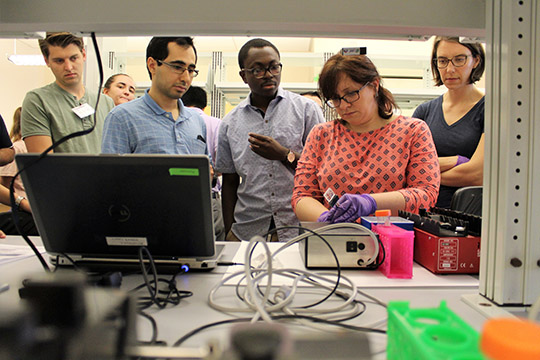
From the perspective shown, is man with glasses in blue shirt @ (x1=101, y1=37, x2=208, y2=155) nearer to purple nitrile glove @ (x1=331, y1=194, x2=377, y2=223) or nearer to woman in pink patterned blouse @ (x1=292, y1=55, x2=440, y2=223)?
woman in pink patterned blouse @ (x1=292, y1=55, x2=440, y2=223)

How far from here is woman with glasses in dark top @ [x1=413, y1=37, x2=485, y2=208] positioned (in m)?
1.68

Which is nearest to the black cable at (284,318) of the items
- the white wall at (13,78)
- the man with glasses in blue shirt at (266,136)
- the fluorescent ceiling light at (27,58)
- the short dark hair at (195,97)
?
the man with glasses in blue shirt at (266,136)

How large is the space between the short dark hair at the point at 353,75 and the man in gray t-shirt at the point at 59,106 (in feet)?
4.41

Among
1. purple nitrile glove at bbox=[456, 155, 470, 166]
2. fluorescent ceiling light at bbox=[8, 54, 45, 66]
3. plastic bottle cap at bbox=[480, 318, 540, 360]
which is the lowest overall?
plastic bottle cap at bbox=[480, 318, 540, 360]

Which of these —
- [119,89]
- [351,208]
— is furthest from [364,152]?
[119,89]

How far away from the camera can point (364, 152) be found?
4.76 ft

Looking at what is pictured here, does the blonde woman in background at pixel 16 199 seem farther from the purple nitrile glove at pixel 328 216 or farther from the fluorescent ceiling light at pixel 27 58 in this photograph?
the purple nitrile glove at pixel 328 216

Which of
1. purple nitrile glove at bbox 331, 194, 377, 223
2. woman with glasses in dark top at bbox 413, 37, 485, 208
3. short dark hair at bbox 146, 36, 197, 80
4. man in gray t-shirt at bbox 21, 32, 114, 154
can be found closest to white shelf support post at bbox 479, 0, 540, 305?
purple nitrile glove at bbox 331, 194, 377, 223

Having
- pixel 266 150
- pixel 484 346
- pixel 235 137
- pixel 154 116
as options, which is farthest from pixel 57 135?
pixel 484 346

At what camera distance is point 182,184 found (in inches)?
28.8

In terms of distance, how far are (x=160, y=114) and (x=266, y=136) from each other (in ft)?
1.70

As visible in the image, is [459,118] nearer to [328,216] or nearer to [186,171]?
[328,216]

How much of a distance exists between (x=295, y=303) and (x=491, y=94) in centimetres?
54

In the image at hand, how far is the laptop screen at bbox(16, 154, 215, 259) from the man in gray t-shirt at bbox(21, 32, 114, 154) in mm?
1324
